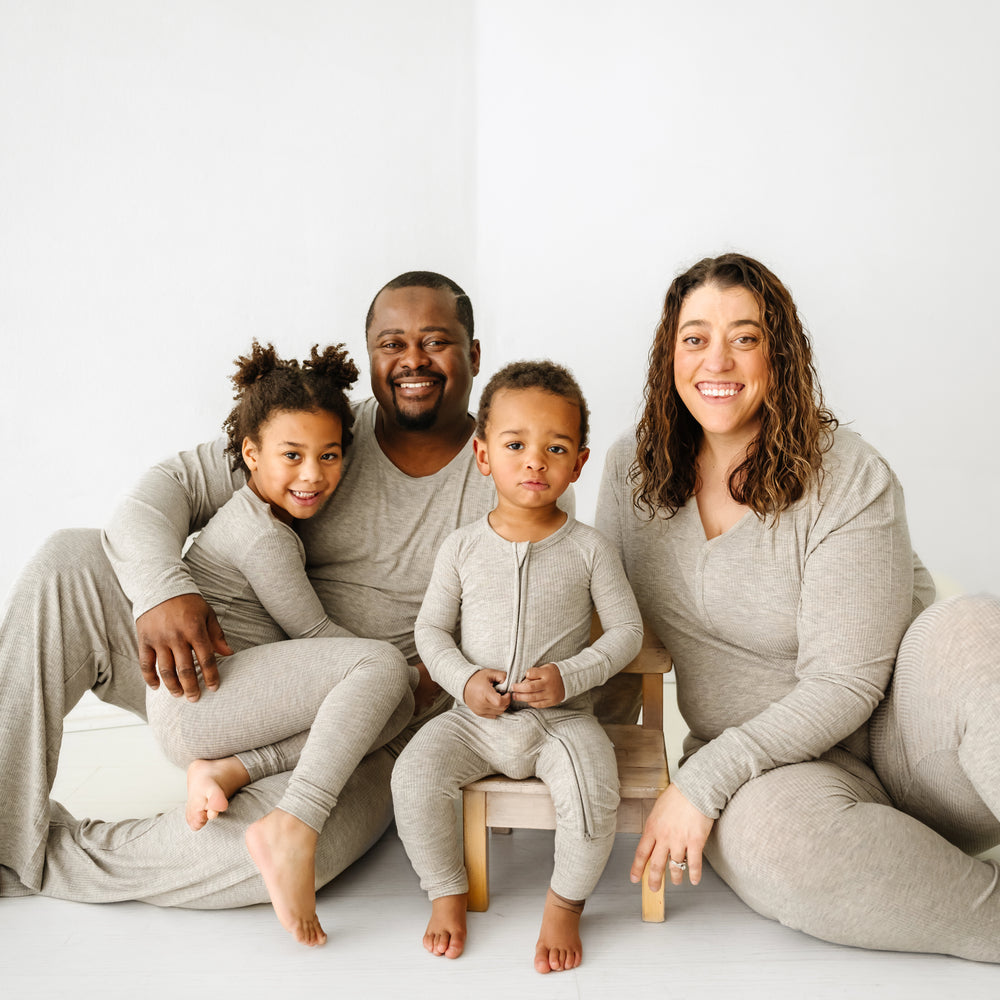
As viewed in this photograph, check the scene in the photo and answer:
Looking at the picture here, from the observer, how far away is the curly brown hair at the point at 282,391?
6.10 ft

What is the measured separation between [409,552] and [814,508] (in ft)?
2.68

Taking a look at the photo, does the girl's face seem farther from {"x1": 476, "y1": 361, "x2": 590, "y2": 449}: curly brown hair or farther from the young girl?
{"x1": 476, "y1": 361, "x2": 590, "y2": 449}: curly brown hair

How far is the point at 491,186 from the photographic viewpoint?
116 inches

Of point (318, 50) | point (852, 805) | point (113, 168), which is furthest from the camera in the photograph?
point (318, 50)

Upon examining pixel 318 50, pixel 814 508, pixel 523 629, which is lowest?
pixel 523 629

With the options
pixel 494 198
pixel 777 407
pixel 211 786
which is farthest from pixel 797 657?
pixel 494 198

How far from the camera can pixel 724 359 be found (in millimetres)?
1607

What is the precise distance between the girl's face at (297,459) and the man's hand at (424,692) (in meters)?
0.40

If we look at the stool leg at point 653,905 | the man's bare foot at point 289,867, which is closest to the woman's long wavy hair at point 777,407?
the stool leg at point 653,905

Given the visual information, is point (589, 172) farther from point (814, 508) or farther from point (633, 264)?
point (814, 508)

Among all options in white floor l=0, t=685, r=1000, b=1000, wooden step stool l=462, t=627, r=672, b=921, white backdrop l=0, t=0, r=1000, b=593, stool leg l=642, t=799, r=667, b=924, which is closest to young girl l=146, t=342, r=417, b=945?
white floor l=0, t=685, r=1000, b=1000

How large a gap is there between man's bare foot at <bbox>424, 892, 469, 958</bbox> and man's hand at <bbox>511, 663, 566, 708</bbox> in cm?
→ 35

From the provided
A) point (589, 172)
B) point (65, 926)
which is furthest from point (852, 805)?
point (589, 172)

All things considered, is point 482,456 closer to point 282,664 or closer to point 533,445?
point 533,445
